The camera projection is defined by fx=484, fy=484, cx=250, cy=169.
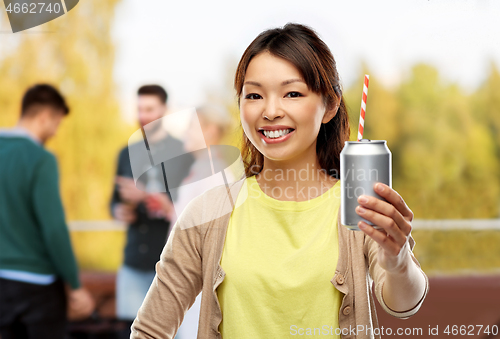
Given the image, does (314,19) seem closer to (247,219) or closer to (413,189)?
(247,219)

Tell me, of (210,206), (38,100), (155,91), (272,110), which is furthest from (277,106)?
(38,100)

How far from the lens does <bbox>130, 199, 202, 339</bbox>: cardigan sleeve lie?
1.76 feet

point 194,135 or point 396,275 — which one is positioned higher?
point 194,135

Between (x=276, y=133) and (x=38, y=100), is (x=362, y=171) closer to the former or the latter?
(x=276, y=133)

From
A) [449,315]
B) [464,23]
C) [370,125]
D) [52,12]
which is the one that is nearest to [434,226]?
[370,125]

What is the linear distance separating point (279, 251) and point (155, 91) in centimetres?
81

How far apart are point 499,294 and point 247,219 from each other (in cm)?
159

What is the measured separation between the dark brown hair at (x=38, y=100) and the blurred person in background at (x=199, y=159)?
885 mm

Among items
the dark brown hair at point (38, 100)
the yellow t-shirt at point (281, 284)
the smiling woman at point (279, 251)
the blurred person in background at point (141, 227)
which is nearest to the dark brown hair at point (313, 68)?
the smiling woman at point (279, 251)

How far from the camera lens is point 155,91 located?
1.25 m

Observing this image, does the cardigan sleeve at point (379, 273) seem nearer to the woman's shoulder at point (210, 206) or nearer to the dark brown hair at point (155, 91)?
the woman's shoulder at point (210, 206)

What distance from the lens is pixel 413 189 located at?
2557mm

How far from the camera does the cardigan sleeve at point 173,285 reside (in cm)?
54

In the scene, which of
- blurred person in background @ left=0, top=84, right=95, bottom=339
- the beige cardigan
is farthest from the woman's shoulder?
blurred person in background @ left=0, top=84, right=95, bottom=339
